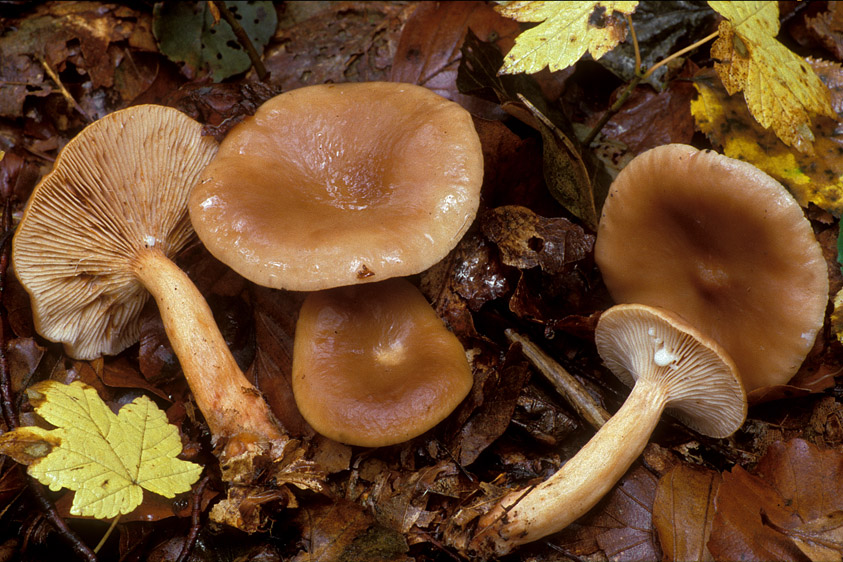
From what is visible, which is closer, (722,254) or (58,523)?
(58,523)

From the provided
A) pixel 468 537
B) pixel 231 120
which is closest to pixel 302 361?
pixel 468 537

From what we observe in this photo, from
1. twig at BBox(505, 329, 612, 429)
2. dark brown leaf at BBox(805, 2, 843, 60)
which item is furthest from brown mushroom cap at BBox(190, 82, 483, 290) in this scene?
dark brown leaf at BBox(805, 2, 843, 60)

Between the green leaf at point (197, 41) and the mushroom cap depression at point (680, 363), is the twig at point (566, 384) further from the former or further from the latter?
the green leaf at point (197, 41)

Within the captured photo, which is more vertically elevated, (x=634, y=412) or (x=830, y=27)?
(x=830, y=27)

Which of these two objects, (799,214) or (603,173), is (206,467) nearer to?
(603,173)

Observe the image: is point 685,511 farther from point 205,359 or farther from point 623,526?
point 205,359

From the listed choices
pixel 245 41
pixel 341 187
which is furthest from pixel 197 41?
pixel 341 187
